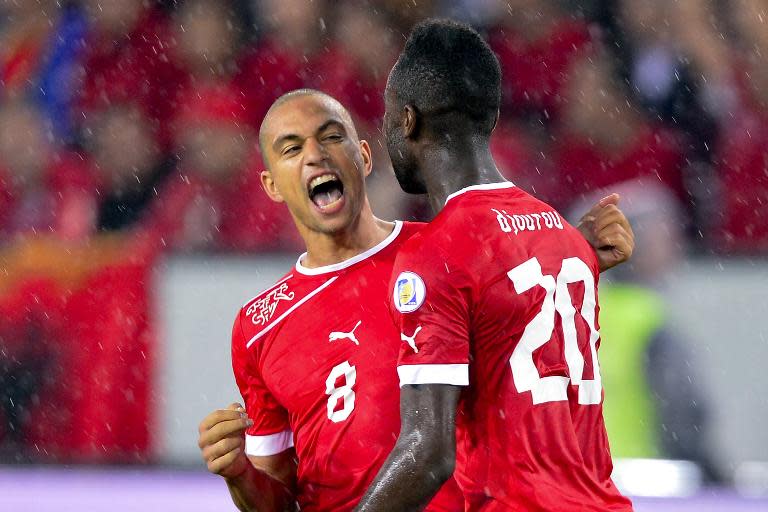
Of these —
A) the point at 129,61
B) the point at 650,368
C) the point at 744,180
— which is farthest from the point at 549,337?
the point at 129,61

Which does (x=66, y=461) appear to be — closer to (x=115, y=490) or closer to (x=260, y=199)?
(x=115, y=490)

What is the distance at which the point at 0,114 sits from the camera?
299 inches

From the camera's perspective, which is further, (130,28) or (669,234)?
(130,28)

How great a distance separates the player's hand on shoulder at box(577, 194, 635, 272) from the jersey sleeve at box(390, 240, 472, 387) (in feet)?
2.55

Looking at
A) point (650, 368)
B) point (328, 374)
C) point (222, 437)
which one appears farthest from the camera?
point (650, 368)

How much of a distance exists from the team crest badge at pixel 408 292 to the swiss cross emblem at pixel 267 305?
985mm

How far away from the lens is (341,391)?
11.4ft

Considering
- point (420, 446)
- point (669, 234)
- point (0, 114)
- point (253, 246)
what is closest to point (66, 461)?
point (253, 246)

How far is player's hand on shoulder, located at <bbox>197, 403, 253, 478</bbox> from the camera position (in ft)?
10.5

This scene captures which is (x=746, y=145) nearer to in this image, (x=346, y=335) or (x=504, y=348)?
(x=346, y=335)

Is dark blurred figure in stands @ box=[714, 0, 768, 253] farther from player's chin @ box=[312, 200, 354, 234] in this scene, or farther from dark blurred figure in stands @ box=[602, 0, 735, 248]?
player's chin @ box=[312, 200, 354, 234]

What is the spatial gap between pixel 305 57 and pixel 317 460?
4.14 metres

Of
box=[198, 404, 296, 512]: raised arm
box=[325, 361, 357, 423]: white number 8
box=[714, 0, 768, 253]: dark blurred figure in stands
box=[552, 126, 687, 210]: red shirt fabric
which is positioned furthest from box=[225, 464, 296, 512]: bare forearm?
box=[552, 126, 687, 210]: red shirt fabric

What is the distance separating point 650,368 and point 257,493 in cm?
304
